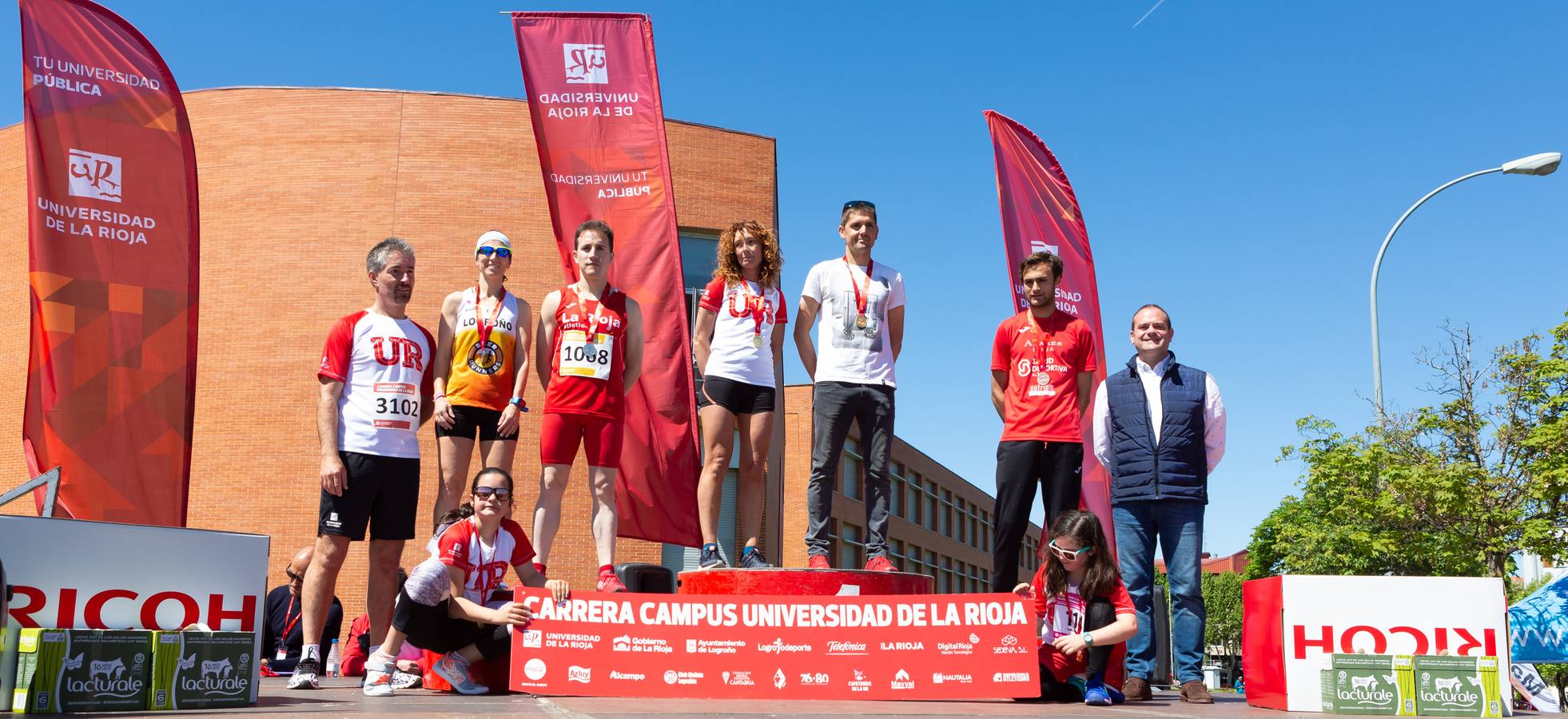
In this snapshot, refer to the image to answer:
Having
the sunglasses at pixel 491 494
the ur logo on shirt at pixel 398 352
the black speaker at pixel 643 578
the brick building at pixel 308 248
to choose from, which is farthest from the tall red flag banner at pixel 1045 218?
the brick building at pixel 308 248

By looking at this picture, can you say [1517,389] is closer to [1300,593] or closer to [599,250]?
[1300,593]

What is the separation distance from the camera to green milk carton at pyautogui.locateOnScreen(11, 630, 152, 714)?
3926 millimetres

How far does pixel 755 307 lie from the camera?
6.85 m

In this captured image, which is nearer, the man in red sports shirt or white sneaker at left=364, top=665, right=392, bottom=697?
white sneaker at left=364, top=665, right=392, bottom=697

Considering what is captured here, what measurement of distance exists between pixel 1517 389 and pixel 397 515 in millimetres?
21013

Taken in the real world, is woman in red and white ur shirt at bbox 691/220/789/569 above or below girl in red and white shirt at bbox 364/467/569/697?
above

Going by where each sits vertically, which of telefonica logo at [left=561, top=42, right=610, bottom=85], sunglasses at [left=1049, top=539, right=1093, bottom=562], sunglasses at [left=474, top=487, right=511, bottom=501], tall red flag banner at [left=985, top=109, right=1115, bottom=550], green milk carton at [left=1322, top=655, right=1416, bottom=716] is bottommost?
green milk carton at [left=1322, top=655, right=1416, bottom=716]

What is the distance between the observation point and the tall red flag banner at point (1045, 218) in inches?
423

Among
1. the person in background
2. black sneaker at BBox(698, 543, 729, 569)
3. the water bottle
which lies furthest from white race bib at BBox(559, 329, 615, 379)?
the water bottle

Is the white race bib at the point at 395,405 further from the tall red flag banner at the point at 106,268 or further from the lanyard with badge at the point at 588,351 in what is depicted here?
the tall red flag banner at the point at 106,268

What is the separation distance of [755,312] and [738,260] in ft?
1.19

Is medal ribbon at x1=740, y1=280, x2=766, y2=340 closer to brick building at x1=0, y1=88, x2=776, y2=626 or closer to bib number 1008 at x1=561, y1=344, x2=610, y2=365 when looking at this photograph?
bib number 1008 at x1=561, y1=344, x2=610, y2=365

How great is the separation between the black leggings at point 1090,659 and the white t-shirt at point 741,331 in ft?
7.64

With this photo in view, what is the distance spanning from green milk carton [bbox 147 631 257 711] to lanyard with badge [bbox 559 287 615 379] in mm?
2253
